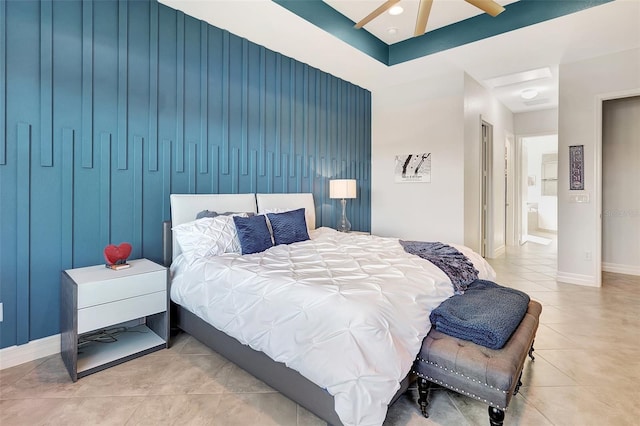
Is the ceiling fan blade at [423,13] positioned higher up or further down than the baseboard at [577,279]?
Answer: higher up

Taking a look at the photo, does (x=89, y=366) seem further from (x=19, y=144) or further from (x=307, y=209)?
(x=307, y=209)

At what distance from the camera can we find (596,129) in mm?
4078

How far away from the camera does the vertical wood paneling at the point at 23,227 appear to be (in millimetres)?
2225

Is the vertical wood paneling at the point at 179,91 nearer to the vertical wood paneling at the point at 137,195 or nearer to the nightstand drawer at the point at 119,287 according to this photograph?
the vertical wood paneling at the point at 137,195

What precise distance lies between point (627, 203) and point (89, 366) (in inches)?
265

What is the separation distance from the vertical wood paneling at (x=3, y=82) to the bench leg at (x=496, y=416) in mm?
3261

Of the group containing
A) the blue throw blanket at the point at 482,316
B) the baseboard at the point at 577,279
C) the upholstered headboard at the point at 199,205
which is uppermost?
the upholstered headboard at the point at 199,205

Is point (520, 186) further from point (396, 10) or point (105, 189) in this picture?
point (105, 189)

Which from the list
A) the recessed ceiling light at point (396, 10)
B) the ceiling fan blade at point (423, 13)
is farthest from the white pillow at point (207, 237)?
the recessed ceiling light at point (396, 10)

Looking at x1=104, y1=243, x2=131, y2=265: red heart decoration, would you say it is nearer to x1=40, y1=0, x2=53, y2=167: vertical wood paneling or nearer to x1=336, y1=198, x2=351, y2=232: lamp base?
x1=40, y1=0, x2=53, y2=167: vertical wood paneling

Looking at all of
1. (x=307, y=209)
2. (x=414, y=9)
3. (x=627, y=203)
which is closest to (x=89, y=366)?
(x=307, y=209)

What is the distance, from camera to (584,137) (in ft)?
13.7

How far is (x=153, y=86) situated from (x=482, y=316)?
124 inches

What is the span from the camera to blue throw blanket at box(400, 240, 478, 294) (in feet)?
7.18
